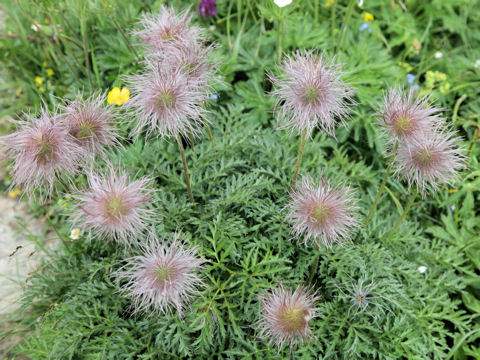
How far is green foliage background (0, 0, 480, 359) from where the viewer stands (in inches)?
95.3

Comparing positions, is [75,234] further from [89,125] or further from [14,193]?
[14,193]

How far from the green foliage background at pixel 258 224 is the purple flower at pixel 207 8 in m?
0.09

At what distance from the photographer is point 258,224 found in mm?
2652

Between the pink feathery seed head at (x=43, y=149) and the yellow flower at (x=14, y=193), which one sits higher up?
the pink feathery seed head at (x=43, y=149)

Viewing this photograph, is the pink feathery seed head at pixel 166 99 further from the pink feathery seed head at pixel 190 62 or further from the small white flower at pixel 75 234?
the small white flower at pixel 75 234

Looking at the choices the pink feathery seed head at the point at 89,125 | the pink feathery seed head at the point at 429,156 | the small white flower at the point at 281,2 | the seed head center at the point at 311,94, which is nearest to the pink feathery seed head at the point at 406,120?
the pink feathery seed head at the point at 429,156

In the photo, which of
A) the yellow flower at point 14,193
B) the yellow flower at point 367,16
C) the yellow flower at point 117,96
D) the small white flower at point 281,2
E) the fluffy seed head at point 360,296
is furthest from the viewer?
the yellow flower at point 367,16

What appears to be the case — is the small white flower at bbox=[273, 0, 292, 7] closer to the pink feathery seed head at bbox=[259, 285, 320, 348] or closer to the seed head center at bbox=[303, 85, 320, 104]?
the seed head center at bbox=[303, 85, 320, 104]

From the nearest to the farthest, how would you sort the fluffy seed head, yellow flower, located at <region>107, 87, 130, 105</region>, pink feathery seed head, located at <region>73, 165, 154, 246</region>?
1. pink feathery seed head, located at <region>73, 165, 154, 246</region>
2. the fluffy seed head
3. yellow flower, located at <region>107, 87, 130, 105</region>

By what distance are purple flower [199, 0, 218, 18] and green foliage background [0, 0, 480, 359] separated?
3.7 inches

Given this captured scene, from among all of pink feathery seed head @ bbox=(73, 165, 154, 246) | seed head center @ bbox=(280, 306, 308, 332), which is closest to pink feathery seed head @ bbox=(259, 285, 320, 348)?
seed head center @ bbox=(280, 306, 308, 332)

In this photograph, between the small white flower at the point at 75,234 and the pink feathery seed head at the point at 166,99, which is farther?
the small white flower at the point at 75,234

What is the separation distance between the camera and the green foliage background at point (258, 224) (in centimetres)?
242

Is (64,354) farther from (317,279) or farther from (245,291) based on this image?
(317,279)
